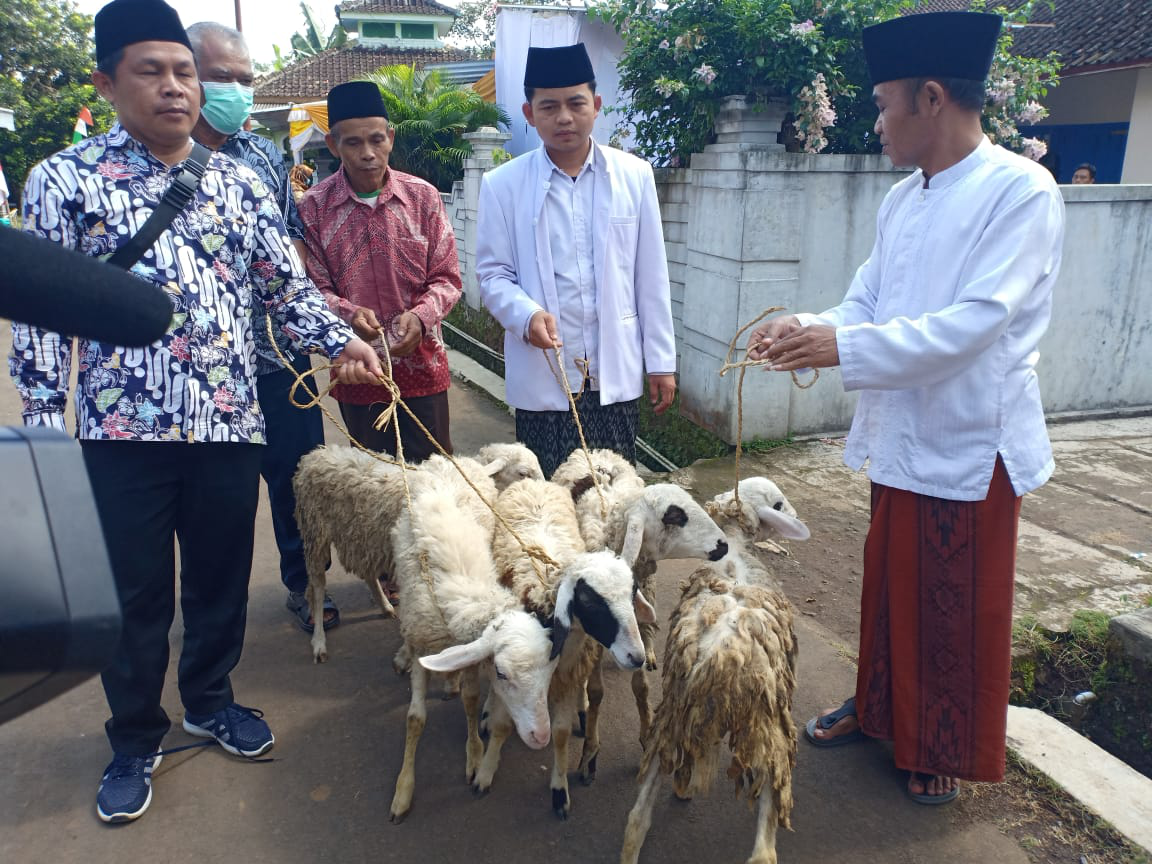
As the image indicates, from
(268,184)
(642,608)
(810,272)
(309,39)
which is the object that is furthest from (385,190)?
(309,39)

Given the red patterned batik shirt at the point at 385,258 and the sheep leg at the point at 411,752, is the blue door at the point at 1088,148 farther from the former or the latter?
the sheep leg at the point at 411,752

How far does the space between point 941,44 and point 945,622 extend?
1897 mm

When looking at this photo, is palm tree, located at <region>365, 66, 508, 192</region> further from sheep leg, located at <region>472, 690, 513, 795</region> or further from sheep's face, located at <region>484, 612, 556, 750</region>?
sheep's face, located at <region>484, 612, 556, 750</region>

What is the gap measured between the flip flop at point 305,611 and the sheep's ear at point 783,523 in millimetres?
2311

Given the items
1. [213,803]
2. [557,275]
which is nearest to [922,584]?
[557,275]

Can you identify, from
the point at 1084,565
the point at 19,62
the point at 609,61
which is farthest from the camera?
the point at 19,62

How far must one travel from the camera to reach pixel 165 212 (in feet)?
8.45

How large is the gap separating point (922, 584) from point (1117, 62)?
1256 centimetres

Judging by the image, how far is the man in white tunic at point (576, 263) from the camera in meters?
3.79

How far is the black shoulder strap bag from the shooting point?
8.21 feet

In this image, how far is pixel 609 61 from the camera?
13.4m

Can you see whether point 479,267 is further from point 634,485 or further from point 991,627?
point 991,627

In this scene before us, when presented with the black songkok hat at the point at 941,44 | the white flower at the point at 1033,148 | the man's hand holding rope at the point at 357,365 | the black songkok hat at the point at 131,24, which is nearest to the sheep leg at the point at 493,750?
the man's hand holding rope at the point at 357,365

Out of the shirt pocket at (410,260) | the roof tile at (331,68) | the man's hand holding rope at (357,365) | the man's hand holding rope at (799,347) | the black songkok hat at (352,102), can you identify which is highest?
the roof tile at (331,68)
